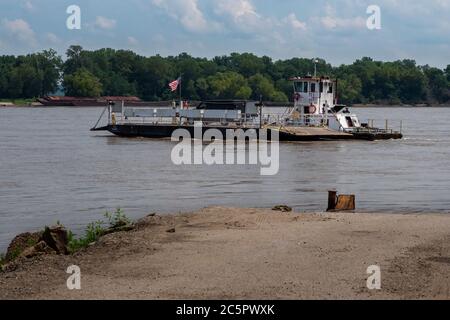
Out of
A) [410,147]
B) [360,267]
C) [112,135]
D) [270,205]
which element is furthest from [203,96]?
[360,267]

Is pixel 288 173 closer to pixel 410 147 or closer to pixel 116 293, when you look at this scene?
pixel 410 147

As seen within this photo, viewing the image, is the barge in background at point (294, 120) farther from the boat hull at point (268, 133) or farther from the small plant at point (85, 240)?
the small plant at point (85, 240)

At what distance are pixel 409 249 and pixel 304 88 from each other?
48.9 metres

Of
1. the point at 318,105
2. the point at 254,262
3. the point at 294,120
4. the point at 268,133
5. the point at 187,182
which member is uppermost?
the point at 318,105

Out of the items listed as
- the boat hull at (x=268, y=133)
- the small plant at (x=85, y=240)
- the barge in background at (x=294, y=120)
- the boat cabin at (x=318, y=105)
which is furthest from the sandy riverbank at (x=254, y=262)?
the boat cabin at (x=318, y=105)

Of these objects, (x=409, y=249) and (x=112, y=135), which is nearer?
(x=409, y=249)

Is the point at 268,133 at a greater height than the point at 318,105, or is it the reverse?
the point at 318,105

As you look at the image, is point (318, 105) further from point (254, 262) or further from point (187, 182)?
point (254, 262)

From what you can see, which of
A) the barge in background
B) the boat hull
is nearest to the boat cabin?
the barge in background

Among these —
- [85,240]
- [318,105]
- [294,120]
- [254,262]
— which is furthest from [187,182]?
[318,105]

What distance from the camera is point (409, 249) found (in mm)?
14836

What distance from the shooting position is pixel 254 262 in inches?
543

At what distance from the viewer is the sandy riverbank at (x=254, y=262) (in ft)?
39.2

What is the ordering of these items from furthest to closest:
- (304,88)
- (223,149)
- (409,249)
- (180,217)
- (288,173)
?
(304,88)
(223,149)
(288,173)
(180,217)
(409,249)
